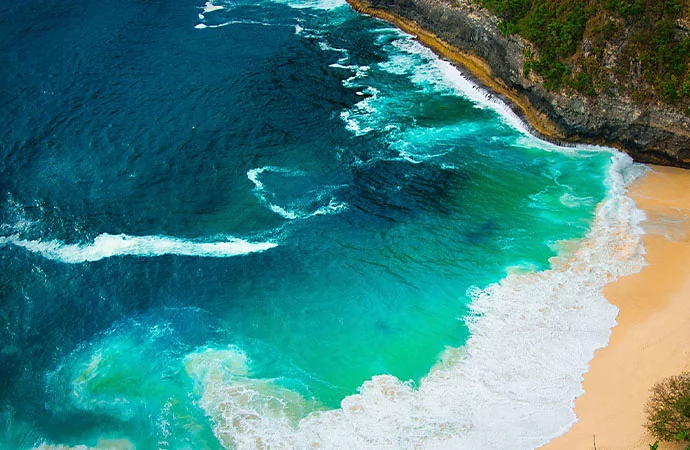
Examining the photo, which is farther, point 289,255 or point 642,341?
point 289,255

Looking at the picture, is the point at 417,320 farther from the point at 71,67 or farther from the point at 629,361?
the point at 71,67

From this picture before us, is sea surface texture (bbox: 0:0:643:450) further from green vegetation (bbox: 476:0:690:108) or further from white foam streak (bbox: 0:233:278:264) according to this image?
green vegetation (bbox: 476:0:690:108)

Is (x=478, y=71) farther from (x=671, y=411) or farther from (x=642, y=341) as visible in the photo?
(x=671, y=411)

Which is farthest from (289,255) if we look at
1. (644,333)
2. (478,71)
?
(478,71)

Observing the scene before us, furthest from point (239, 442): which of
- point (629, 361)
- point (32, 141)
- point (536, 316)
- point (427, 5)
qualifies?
point (427, 5)

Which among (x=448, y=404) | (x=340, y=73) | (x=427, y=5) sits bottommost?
(x=448, y=404)

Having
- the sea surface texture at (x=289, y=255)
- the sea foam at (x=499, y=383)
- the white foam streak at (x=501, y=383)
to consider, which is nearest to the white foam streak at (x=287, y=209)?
the sea surface texture at (x=289, y=255)
